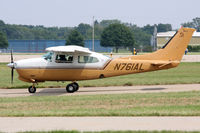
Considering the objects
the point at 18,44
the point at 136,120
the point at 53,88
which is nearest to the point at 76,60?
the point at 53,88

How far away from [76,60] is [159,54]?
435cm

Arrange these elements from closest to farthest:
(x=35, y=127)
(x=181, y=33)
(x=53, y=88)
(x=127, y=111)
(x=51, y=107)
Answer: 1. (x=35, y=127)
2. (x=127, y=111)
3. (x=51, y=107)
4. (x=181, y=33)
5. (x=53, y=88)

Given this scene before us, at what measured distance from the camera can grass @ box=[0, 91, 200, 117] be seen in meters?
11.5

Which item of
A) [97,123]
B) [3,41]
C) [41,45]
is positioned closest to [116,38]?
[41,45]

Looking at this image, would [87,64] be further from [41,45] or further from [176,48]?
[41,45]

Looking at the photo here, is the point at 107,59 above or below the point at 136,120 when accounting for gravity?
above

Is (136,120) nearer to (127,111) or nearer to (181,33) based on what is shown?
(127,111)

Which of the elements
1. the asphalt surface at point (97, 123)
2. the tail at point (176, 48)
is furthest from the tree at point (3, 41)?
the asphalt surface at point (97, 123)

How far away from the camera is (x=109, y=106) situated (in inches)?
524

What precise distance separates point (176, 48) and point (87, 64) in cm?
466

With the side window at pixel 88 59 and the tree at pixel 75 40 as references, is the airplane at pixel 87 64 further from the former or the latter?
the tree at pixel 75 40

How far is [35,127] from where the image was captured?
980 cm

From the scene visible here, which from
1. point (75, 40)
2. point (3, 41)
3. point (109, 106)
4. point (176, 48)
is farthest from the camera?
point (3, 41)

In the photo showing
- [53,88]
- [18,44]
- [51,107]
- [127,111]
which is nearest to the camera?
[127,111]
